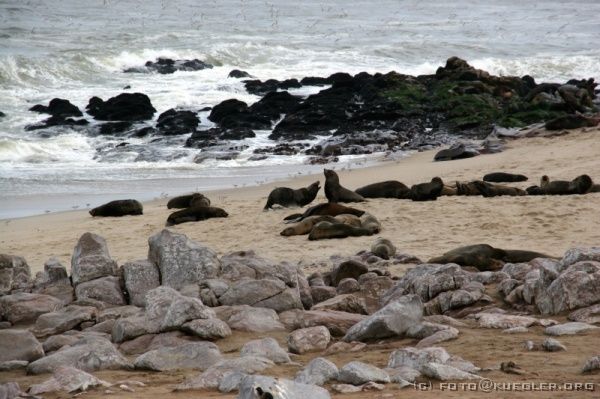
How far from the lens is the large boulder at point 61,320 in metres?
7.51

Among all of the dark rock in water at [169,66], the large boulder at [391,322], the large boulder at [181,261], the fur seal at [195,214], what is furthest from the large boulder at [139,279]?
the dark rock in water at [169,66]

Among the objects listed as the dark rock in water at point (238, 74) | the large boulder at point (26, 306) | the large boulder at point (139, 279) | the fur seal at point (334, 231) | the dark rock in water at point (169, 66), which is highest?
the dark rock in water at point (169, 66)

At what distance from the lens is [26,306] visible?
26.8 ft

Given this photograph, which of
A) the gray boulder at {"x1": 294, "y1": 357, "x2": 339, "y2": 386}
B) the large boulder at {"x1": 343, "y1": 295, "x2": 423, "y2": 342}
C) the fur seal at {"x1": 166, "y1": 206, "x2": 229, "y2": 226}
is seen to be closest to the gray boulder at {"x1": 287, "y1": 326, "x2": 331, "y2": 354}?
the large boulder at {"x1": 343, "y1": 295, "x2": 423, "y2": 342}

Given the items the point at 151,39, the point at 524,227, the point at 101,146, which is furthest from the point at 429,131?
the point at 151,39

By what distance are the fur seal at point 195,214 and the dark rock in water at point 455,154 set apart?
21.2 ft

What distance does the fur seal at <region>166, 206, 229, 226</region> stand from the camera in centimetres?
1366

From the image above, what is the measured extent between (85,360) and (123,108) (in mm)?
19821

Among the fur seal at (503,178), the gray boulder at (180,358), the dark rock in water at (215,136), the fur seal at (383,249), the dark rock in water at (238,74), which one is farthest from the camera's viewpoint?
the dark rock in water at (238,74)

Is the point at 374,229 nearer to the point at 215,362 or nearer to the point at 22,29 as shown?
the point at 215,362

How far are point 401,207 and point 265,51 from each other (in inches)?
1032

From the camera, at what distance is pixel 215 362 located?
20.1 feet

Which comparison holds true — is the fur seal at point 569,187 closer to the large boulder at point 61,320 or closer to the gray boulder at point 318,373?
the large boulder at point 61,320

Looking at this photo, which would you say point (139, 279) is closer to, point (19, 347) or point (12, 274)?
point (12, 274)
